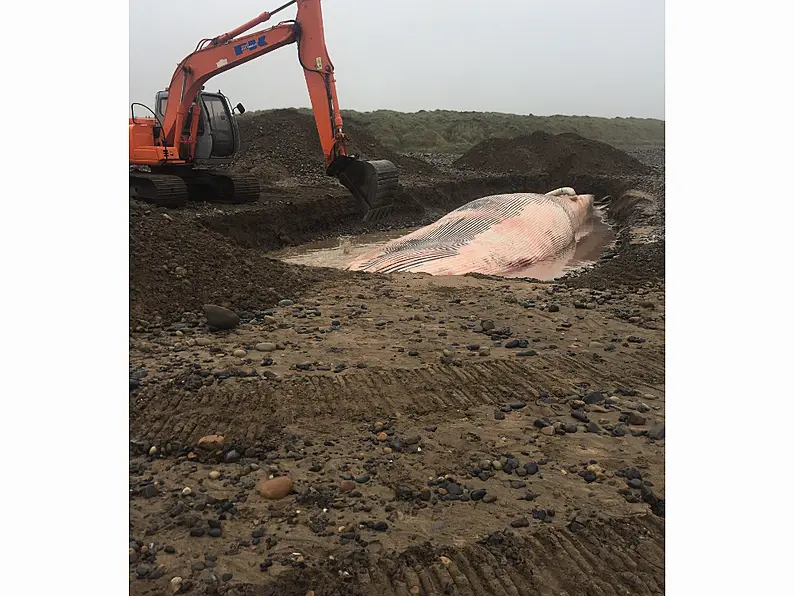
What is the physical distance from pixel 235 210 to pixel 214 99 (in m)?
2.51

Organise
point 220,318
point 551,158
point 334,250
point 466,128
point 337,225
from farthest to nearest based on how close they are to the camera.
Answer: point 466,128
point 551,158
point 337,225
point 334,250
point 220,318

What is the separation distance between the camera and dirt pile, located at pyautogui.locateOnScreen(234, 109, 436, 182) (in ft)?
69.6

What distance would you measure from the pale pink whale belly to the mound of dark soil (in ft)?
7.80

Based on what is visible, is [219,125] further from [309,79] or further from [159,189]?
[309,79]

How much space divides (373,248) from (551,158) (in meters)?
17.6

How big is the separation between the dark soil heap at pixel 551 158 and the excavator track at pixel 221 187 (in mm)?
15674

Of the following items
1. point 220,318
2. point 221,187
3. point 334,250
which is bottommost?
point 220,318

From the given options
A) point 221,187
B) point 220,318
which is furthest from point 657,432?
point 221,187

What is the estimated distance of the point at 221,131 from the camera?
553 inches

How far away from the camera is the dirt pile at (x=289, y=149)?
21203mm

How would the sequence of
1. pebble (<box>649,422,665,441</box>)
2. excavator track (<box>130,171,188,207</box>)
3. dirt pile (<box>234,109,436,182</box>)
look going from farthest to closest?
1. dirt pile (<box>234,109,436,182</box>)
2. excavator track (<box>130,171,188,207</box>)
3. pebble (<box>649,422,665,441</box>)

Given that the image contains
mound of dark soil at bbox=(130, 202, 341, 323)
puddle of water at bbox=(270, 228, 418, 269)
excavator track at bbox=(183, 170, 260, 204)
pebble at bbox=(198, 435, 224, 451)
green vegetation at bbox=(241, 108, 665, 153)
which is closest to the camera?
pebble at bbox=(198, 435, 224, 451)

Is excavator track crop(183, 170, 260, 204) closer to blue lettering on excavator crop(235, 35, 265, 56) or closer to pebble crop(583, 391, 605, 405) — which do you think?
blue lettering on excavator crop(235, 35, 265, 56)

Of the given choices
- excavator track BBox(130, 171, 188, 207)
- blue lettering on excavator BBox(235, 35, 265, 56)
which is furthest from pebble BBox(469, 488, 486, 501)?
excavator track BBox(130, 171, 188, 207)
